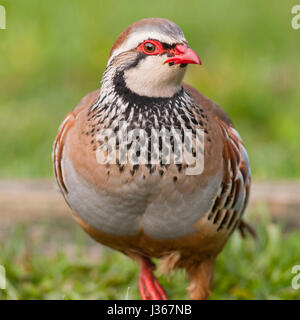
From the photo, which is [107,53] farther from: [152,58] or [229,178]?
[152,58]

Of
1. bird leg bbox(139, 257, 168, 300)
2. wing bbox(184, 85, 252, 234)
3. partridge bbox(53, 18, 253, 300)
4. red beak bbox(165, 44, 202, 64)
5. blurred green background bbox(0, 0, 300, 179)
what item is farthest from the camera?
blurred green background bbox(0, 0, 300, 179)

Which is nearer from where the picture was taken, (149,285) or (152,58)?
(152,58)

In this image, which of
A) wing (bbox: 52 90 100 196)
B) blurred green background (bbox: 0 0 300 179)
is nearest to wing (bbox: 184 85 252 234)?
wing (bbox: 52 90 100 196)

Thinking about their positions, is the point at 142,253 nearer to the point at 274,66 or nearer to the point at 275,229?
the point at 275,229

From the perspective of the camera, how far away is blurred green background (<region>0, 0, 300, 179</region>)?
614 cm

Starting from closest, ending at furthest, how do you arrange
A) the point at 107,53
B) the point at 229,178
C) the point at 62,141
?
1. the point at 229,178
2. the point at 62,141
3. the point at 107,53

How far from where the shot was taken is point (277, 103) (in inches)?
266

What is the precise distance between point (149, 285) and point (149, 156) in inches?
37.5

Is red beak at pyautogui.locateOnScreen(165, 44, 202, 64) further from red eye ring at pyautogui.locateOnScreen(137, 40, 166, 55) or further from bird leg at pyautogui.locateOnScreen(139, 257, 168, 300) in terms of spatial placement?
bird leg at pyautogui.locateOnScreen(139, 257, 168, 300)

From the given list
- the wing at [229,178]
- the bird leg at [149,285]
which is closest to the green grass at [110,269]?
the bird leg at [149,285]

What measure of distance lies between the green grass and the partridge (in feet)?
2.48

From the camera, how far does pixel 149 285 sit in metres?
3.54

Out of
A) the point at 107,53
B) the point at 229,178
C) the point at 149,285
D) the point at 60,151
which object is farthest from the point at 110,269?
the point at 107,53
